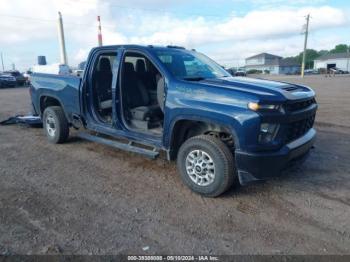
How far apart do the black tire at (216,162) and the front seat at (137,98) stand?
133 cm

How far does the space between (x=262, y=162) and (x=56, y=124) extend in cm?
441

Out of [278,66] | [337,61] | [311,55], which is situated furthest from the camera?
[311,55]

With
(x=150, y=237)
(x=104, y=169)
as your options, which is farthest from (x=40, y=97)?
(x=150, y=237)

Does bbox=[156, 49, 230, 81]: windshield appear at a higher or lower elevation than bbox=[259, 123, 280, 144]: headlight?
higher

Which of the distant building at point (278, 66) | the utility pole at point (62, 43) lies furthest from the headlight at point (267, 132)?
the distant building at point (278, 66)

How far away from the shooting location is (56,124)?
636 cm

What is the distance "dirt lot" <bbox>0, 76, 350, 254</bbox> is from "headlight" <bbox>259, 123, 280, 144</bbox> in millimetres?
851

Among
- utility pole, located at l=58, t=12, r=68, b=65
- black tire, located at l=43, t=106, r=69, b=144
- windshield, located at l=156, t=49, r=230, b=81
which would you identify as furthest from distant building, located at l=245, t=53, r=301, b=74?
black tire, located at l=43, t=106, r=69, b=144

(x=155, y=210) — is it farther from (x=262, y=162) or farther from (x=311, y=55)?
(x=311, y=55)

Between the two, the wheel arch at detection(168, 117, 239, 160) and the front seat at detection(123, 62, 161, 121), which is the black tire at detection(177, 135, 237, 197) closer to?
the wheel arch at detection(168, 117, 239, 160)

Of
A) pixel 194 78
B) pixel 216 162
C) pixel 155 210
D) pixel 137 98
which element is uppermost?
pixel 194 78

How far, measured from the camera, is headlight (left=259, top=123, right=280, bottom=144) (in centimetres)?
358

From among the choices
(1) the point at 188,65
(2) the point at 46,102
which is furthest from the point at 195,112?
(2) the point at 46,102

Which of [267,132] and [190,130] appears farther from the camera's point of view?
[190,130]
